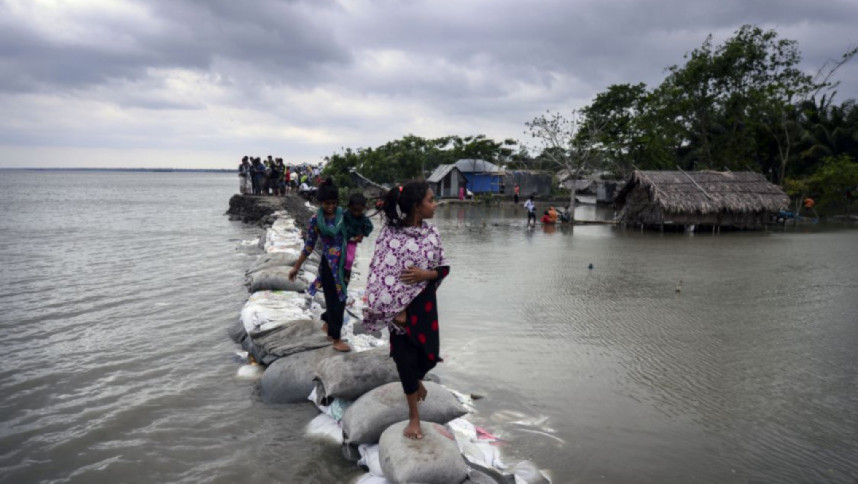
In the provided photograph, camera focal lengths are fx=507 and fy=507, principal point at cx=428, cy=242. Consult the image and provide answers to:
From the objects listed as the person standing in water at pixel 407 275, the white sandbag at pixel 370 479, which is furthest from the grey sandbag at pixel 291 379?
the person standing in water at pixel 407 275

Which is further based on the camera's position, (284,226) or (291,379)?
(284,226)

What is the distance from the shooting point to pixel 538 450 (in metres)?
3.35

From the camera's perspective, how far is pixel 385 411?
124 inches

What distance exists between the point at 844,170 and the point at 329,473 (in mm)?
26190

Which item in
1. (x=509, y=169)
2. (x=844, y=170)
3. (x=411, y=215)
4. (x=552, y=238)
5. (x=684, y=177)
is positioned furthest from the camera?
(x=509, y=169)

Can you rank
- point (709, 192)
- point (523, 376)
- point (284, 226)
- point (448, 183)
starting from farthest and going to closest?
Result: point (448, 183) < point (709, 192) < point (284, 226) < point (523, 376)

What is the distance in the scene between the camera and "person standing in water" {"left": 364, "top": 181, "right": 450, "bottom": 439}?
2.67m

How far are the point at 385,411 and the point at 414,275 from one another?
1052 millimetres

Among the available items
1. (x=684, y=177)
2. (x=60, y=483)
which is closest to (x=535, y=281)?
(x=60, y=483)

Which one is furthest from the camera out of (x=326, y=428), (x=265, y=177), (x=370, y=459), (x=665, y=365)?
(x=265, y=177)

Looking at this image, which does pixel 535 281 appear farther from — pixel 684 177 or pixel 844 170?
pixel 844 170

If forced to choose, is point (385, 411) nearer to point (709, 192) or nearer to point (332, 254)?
point (332, 254)

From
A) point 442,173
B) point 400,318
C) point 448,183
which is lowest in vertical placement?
point 400,318

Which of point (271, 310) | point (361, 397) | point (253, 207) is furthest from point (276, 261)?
point (253, 207)
